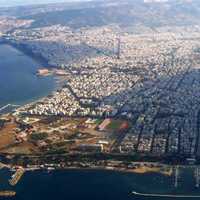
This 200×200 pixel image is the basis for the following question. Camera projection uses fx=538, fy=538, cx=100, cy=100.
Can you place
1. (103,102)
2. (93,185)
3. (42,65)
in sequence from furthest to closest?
(42,65)
(103,102)
(93,185)

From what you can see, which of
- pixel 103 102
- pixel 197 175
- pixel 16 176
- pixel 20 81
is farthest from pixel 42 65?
pixel 197 175

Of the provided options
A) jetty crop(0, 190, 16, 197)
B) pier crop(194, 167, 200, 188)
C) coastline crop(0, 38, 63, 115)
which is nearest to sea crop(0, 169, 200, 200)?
pier crop(194, 167, 200, 188)

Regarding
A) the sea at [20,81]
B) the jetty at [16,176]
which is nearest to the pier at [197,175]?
the jetty at [16,176]

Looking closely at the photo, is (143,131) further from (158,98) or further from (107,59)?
(107,59)

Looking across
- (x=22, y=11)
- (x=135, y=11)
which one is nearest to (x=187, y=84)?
(x=135, y=11)

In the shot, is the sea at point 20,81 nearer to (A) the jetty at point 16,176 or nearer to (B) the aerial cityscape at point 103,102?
(B) the aerial cityscape at point 103,102

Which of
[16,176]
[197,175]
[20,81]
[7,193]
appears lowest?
[20,81]

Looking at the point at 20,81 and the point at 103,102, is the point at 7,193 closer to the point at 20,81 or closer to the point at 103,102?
the point at 103,102
